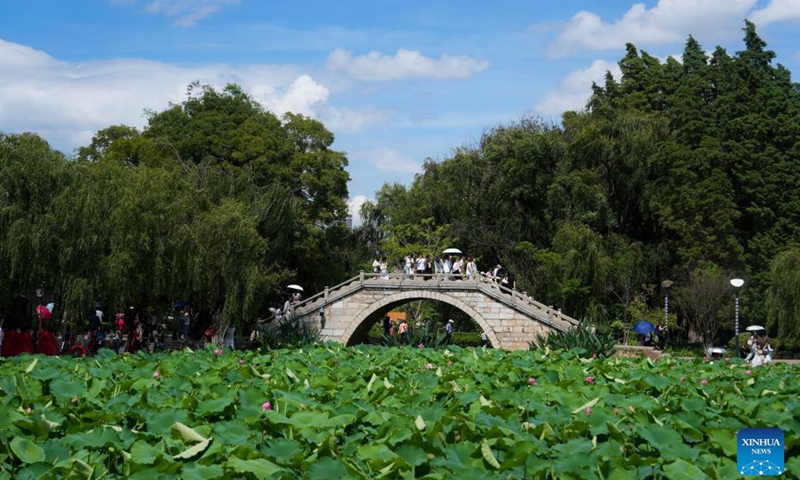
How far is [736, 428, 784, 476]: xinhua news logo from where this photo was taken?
4816mm

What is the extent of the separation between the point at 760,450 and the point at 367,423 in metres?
3.79

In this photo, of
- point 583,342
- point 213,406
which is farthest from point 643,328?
point 213,406

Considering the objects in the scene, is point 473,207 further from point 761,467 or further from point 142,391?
point 761,467

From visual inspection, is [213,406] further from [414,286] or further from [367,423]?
[414,286]

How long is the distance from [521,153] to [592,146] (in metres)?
2.83

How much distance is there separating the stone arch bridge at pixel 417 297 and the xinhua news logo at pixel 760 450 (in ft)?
95.4

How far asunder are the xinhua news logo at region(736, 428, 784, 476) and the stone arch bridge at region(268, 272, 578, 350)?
95.4 ft

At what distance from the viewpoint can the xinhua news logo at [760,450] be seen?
4.82m

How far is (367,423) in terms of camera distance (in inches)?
318

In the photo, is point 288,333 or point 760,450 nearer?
point 760,450

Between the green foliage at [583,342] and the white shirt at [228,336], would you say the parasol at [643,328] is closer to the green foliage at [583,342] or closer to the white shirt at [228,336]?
the green foliage at [583,342]

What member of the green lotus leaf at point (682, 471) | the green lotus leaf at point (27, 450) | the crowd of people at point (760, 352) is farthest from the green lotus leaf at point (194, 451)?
the crowd of people at point (760, 352)

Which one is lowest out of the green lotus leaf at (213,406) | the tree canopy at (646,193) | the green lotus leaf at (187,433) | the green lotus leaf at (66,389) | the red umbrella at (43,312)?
the green lotus leaf at (187,433)

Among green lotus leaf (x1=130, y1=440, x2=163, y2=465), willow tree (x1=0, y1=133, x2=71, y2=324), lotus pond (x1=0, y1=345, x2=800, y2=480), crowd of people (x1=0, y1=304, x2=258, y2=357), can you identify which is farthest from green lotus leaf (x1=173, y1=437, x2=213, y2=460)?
willow tree (x1=0, y1=133, x2=71, y2=324)
